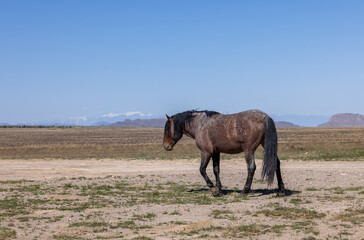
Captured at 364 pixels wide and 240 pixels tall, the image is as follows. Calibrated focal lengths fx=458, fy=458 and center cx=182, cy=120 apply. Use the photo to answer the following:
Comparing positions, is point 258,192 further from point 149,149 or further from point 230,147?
point 149,149

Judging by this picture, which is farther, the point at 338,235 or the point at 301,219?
the point at 301,219

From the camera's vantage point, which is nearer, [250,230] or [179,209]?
[250,230]

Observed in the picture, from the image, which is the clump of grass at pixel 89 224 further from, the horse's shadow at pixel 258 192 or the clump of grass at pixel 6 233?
the horse's shadow at pixel 258 192

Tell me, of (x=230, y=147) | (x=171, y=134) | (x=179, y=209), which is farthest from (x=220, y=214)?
(x=171, y=134)

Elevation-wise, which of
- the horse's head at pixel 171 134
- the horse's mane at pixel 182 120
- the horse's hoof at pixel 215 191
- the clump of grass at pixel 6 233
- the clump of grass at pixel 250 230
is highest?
the horse's mane at pixel 182 120

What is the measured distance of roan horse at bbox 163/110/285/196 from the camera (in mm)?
13773

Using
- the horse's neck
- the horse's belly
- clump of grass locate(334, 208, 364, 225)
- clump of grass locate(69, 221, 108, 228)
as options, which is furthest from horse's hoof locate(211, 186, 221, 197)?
clump of grass locate(69, 221, 108, 228)

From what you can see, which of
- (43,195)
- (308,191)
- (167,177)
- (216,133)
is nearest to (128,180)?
(167,177)

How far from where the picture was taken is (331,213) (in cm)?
1105

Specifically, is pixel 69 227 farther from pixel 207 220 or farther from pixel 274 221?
pixel 274 221

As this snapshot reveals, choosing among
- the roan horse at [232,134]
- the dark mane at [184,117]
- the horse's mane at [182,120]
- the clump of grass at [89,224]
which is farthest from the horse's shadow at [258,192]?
the clump of grass at [89,224]

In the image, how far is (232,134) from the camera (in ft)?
47.2

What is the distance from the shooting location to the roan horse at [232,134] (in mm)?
13773

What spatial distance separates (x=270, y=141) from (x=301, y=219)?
356 centimetres
